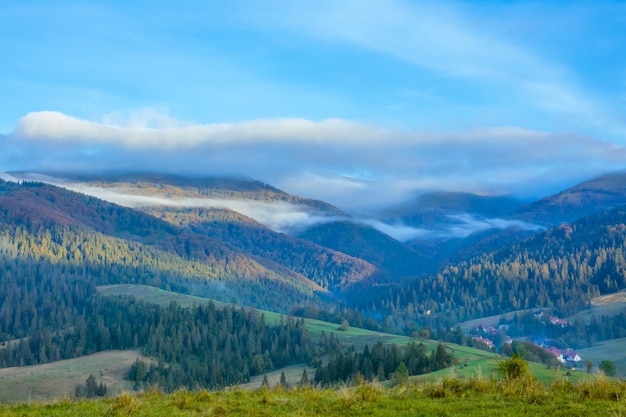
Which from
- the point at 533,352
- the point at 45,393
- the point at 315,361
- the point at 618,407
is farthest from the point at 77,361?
the point at 618,407

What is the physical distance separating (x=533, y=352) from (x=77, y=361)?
135 meters

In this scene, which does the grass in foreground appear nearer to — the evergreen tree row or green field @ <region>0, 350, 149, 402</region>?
the evergreen tree row

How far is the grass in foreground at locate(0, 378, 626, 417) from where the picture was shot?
22641mm

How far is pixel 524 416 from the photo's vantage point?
841 inches

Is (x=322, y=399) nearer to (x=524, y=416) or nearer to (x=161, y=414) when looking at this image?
(x=161, y=414)

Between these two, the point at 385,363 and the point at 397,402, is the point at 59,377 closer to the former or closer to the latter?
the point at 385,363

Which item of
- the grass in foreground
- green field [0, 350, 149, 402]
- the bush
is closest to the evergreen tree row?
green field [0, 350, 149, 402]

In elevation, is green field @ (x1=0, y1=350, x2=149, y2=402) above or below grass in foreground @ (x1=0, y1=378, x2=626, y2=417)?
below

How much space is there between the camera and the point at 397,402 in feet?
81.0

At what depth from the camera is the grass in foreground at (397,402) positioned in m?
22.6

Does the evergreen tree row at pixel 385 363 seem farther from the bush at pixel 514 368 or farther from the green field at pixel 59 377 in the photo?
the bush at pixel 514 368

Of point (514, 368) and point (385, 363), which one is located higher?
point (514, 368)

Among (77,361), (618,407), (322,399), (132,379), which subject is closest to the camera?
(618,407)

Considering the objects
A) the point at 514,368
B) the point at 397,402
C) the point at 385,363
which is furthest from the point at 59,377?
the point at 397,402
